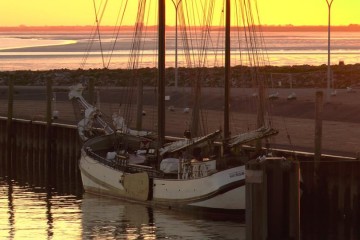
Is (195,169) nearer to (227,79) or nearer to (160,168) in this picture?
(160,168)

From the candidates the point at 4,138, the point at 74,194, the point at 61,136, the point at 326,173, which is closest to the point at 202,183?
the point at 326,173

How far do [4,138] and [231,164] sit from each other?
21.5m

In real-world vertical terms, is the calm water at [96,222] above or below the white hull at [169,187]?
below

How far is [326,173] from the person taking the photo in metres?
38.0

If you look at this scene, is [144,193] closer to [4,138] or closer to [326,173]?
[326,173]

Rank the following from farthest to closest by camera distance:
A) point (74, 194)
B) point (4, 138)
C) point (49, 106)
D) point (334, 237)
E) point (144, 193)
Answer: point (4, 138) < point (49, 106) < point (74, 194) < point (144, 193) < point (334, 237)

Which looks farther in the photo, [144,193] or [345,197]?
[144,193]

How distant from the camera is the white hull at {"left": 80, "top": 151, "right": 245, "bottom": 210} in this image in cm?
3838

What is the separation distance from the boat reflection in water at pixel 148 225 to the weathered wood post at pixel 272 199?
405 inches

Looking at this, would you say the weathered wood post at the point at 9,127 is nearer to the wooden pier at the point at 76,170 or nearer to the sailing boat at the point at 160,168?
the wooden pier at the point at 76,170

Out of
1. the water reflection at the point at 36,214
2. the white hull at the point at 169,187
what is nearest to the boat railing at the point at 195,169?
the white hull at the point at 169,187

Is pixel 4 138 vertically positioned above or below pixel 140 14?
below

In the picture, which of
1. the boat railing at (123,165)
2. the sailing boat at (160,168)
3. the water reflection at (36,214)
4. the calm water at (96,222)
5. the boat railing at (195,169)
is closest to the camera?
the calm water at (96,222)

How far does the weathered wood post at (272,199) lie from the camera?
1011 inches
